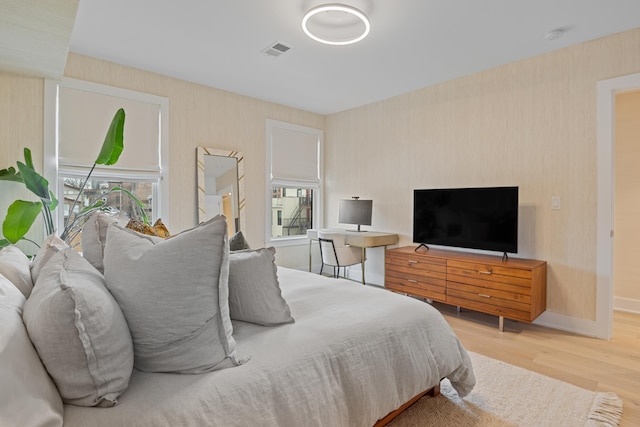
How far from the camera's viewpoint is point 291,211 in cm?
535

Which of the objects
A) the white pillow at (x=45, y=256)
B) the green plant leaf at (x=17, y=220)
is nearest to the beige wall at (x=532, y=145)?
the white pillow at (x=45, y=256)

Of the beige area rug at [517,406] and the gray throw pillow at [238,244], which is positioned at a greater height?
the gray throw pillow at [238,244]

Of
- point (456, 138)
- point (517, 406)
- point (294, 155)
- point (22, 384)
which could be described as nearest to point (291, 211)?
point (294, 155)

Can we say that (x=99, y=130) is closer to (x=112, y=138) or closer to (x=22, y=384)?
(x=112, y=138)

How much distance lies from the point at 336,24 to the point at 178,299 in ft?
8.13

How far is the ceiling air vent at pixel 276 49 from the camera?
3.14 meters

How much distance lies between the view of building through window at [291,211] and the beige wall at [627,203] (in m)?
3.94

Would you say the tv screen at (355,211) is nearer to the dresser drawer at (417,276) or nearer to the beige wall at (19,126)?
the dresser drawer at (417,276)

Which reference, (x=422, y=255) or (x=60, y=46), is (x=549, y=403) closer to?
(x=422, y=255)

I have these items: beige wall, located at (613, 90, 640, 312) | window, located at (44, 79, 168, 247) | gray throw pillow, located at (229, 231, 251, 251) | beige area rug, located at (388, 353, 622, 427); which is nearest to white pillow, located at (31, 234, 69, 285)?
gray throw pillow, located at (229, 231, 251, 251)

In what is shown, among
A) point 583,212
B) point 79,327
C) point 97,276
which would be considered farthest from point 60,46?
point 583,212

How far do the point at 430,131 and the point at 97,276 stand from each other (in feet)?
12.9

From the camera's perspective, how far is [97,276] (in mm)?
1196

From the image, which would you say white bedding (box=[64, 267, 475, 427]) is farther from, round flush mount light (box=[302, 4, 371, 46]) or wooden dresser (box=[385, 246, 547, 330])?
round flush mount light (box=[302, 4, 371, 46])
